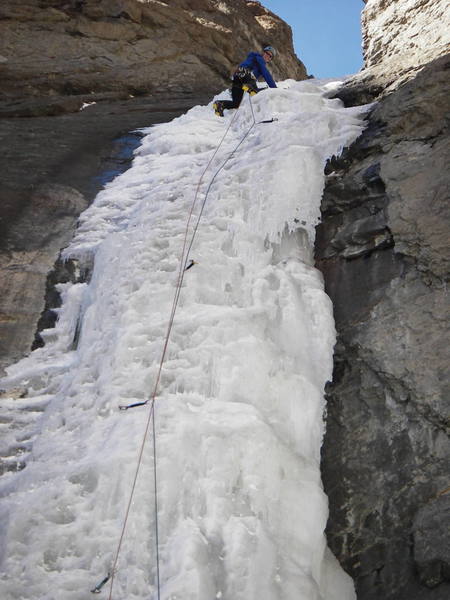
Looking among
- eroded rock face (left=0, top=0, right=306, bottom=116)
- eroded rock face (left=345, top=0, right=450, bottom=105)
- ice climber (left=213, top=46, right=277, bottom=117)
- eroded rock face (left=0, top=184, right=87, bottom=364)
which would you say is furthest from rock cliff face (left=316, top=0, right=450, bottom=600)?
eroded rock face (left=0, top=0, right=306, bottom=116)

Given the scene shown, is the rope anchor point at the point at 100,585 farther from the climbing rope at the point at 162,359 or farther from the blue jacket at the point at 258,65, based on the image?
the blue jacket at the point at 258,65

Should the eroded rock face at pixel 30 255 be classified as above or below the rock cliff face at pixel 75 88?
below

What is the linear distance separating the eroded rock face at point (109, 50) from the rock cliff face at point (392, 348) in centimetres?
659

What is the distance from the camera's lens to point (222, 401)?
3857mm

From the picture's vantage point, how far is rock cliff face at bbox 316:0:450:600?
10.7 feet

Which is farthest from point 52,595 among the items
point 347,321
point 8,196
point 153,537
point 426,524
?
point 8,196

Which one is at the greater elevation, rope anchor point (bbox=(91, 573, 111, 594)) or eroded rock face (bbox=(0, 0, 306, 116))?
eroded rock face (bbox=(0, 0, 306, 116))

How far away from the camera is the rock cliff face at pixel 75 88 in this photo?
5.55m

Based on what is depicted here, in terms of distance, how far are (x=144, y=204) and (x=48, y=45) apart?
753 cm

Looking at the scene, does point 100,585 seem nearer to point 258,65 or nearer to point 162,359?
point 162,359

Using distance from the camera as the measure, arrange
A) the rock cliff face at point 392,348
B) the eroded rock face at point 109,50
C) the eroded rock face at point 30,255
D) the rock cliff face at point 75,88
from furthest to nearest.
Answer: the eroded rock face at point 109,50, the rock cliff face at point 75,88, the eroded rock face at point 30,255, the rock cliff face at point 392,348

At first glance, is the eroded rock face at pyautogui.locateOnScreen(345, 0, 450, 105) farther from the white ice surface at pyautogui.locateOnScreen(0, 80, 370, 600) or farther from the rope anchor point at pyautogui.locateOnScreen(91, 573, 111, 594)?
the rope anchor point at pyautogui.locateOnScreen(91, 573, 111, 594)

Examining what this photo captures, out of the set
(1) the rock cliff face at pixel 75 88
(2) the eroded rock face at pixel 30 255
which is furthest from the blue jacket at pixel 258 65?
(2) the eroded rock face at pixel 30 255

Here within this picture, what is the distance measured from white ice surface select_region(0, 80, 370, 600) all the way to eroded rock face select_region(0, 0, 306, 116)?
598 centimetres
